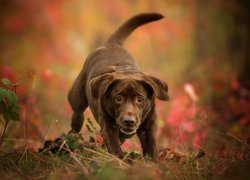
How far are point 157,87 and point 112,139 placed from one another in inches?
28.9

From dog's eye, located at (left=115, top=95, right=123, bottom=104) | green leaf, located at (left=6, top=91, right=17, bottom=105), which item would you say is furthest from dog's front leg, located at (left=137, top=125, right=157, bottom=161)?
green leaf, located at (left=6, top=91, right=17, bottom=105)

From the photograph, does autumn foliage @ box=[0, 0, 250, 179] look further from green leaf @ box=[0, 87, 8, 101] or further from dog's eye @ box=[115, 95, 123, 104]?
A: green leaf @ box=[0, 87, 8, 101]

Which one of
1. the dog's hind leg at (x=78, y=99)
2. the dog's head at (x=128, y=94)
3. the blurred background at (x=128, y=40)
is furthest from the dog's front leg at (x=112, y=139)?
the blurred background at (x=128, y=40)

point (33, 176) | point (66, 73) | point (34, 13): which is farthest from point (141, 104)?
point (34, 13)

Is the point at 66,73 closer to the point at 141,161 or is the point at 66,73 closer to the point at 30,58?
the point at 30,58

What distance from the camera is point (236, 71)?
15156mm

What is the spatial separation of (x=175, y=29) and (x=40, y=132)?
10189 mm

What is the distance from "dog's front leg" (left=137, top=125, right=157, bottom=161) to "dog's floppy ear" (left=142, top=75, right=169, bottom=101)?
1.47 ft

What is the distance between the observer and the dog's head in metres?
5.69

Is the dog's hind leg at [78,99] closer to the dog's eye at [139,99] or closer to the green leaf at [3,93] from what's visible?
the dog's eye at [139,99]

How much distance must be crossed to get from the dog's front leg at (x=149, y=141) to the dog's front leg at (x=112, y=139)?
316mm

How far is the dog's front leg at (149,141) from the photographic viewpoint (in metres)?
6.07

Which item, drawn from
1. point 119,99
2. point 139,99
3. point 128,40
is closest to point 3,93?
point 119,99

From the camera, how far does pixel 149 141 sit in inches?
241
